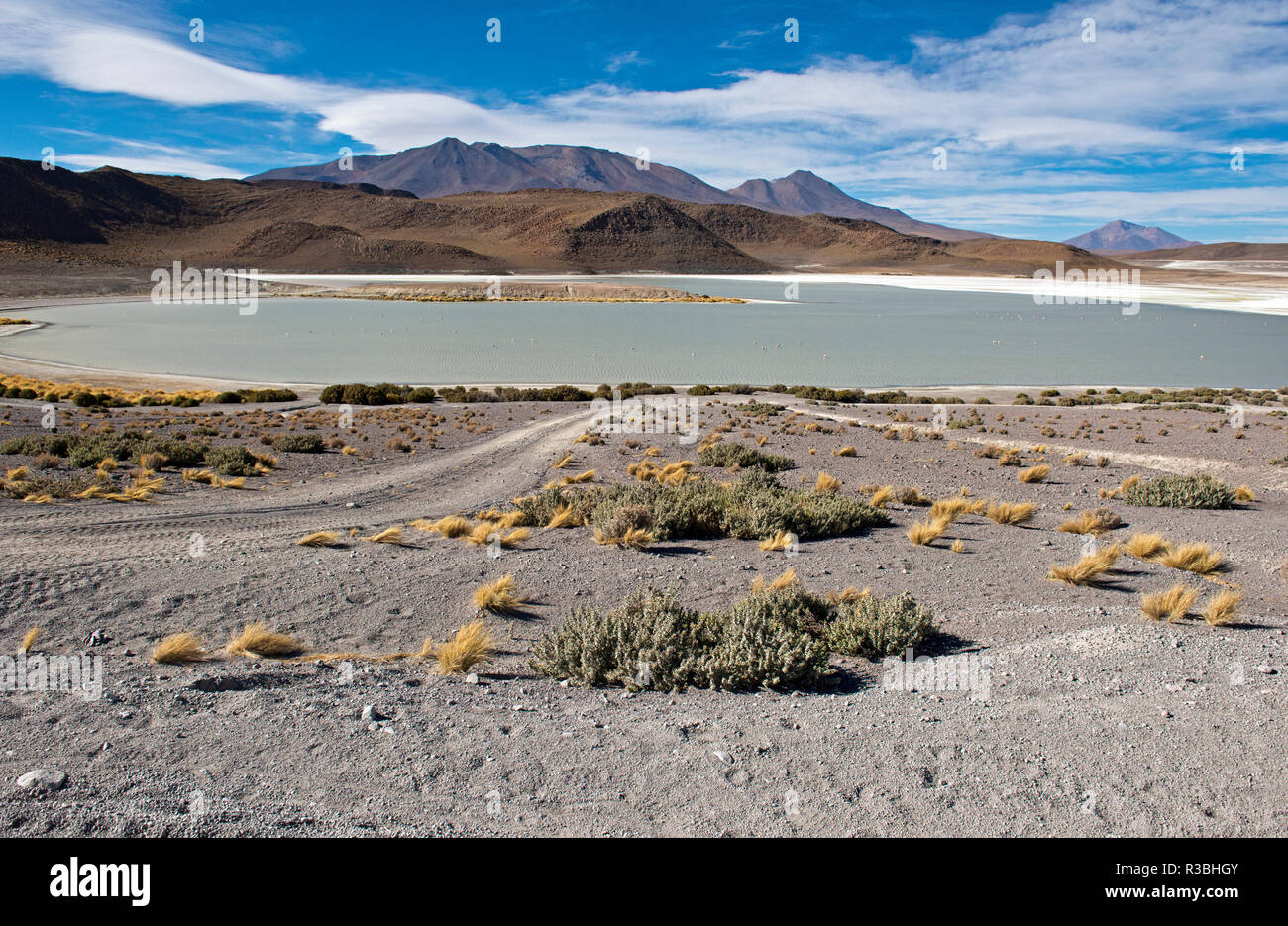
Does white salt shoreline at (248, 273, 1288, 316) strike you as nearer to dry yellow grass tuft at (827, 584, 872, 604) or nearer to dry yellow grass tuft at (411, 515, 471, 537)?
dry yellow grass tuft at (411, 515, 471, 537)

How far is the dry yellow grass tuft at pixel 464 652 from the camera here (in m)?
5.43

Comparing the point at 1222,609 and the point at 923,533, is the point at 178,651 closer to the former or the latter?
the point at 923,533

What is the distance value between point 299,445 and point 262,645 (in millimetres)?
10513

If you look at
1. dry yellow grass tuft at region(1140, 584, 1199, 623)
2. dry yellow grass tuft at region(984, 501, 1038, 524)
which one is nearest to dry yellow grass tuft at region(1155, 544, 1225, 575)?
dry yellow grass tuft at region(1140, 584, 1199, 623)

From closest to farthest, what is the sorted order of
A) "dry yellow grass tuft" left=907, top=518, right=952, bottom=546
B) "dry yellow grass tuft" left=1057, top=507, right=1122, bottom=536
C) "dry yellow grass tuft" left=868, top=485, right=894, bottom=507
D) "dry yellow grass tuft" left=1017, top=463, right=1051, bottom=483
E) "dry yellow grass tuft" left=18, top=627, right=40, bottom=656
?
"dry yellow grass tuft" left=18, top=627, right=40, bottom=656 → "dry yellow grass tuft" left=907, top=518, right=952, bottom=546 → "dry yellow grass tuft" left=1057, top=507, right=1122, bottom=536 → "dry yellow grass tuft" left=868, top=485, right=894, bottom=507 → "dry yellow grass tuft" left=1017, top=463, right=1051, bottom=483

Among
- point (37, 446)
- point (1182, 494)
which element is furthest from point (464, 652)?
point (37, 446)

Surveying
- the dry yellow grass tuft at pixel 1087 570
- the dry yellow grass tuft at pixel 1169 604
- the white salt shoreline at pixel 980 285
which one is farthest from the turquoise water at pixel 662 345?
the dry yellow grass tuft at pixel 1169 604

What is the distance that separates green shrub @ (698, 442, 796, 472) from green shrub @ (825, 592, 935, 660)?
7682 millimetres

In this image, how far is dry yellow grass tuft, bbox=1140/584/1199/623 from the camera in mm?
6020

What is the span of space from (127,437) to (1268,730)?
55.1ft

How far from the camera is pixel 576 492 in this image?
1125 centimetres

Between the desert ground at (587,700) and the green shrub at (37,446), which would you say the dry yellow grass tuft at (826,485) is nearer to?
the desert ground at (587,700)

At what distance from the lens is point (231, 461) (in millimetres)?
13156
